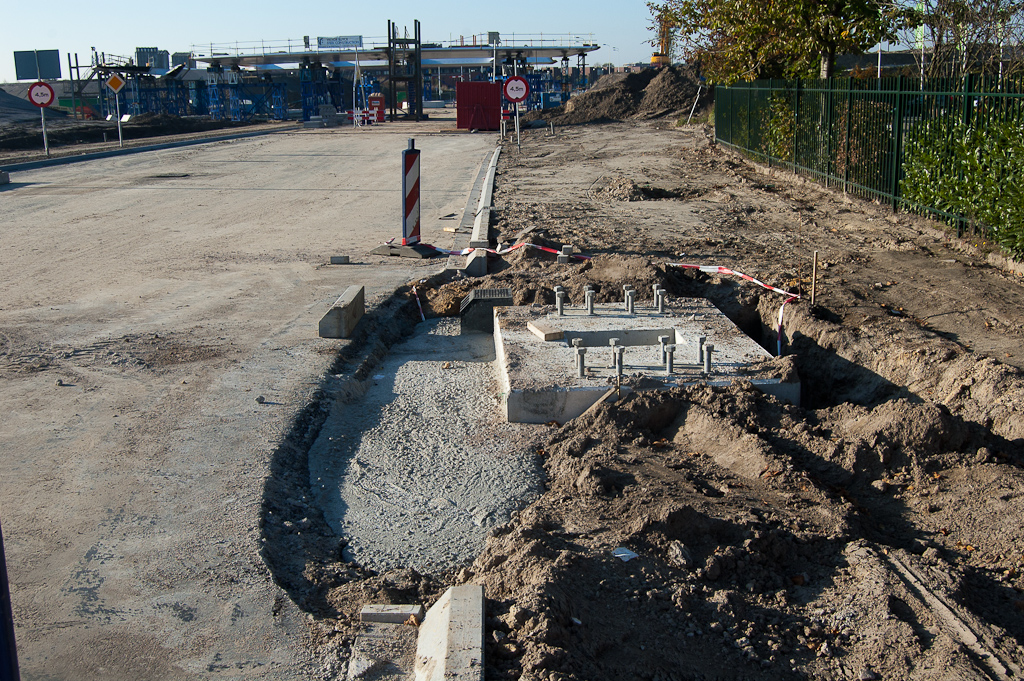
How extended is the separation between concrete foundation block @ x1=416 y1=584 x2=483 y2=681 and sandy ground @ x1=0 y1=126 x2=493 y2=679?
1.54 feet

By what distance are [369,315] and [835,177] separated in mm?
10958

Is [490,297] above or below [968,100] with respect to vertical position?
below

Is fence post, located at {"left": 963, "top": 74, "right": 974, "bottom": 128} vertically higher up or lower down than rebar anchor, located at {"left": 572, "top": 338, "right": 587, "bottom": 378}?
higher up

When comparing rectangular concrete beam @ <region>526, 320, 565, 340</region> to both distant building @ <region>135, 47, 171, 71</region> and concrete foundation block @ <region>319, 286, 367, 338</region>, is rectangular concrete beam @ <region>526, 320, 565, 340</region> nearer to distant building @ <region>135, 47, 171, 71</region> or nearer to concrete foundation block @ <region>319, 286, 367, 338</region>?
concrete foundation block @ <region>319, 286, 367, 338</region>

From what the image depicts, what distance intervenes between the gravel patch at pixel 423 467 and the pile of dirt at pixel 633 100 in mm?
43838

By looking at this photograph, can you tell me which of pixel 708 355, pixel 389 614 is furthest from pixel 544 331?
pixel 389 614

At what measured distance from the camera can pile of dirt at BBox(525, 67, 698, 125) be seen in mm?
50156

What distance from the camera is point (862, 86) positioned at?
14688mm

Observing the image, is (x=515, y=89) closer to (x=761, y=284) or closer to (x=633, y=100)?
(x=761, y=284)

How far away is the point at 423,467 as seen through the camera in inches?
198

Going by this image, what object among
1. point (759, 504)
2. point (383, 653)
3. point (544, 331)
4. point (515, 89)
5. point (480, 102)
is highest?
point (480, 102)

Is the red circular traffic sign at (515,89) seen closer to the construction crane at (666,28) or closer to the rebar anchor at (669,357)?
the construction crane at (666,28)

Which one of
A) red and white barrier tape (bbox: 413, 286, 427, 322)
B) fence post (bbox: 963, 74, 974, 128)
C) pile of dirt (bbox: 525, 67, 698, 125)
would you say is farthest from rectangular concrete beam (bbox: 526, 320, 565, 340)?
pile of dirt (bbox: 525, 67, 698, 125)

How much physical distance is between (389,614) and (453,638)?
49 centimetres
